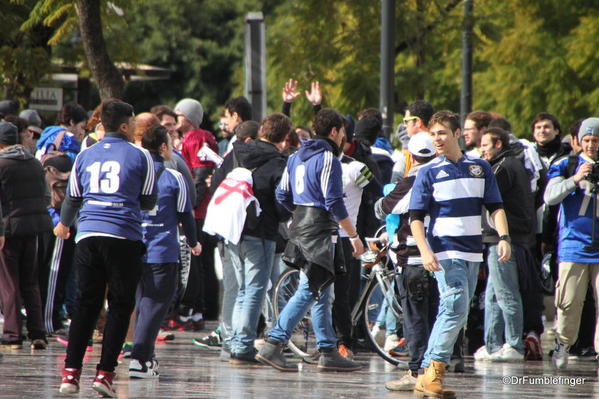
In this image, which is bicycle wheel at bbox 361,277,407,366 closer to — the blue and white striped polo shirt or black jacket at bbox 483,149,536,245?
black jacket at bbox 483,149,536,245

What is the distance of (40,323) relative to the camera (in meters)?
11.7

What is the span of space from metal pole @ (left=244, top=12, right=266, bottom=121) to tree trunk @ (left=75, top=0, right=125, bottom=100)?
6.97 feet

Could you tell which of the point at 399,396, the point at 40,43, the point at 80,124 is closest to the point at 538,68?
the point at 40,43

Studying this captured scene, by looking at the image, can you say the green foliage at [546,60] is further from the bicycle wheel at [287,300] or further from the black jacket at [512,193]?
the bicycle wheel at [287,300]

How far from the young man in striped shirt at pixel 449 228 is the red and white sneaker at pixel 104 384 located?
88.2 inches

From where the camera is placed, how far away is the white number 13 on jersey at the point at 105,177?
341 inches

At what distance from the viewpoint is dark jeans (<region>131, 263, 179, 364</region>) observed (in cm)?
951

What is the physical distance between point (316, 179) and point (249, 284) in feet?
3.90

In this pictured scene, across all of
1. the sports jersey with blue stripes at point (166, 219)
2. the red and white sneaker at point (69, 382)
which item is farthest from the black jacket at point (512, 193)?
the red and white sneaker at point (69, 382)

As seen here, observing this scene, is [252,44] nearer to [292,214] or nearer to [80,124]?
[80,124]

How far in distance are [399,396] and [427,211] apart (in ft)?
4.58

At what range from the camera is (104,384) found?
8539 mm

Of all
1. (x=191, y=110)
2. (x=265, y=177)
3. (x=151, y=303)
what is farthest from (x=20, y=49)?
(x=151, y=303)

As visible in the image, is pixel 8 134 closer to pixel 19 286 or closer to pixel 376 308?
pixel 19 286
